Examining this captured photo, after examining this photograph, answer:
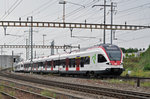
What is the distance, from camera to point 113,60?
2578 cm

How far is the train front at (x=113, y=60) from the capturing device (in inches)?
1007

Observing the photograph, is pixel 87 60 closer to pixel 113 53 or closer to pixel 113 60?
pixel 113 53

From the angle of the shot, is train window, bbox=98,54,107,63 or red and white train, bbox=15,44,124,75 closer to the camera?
red and white train, bbox=15,44,124,75

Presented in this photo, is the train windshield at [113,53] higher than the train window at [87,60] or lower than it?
higher

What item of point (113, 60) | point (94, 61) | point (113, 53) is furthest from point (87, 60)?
point (113, 60)

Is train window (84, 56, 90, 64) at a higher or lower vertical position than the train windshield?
lower

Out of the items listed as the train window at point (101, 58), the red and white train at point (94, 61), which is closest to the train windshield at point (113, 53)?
the red and white train at point (94, 61)

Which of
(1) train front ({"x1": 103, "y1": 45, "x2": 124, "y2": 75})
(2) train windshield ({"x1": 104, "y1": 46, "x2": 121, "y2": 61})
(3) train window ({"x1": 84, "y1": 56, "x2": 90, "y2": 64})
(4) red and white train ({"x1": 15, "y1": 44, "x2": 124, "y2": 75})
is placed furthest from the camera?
(3) train window ({"x1": 84, "y1": 56, "x2": 90, "y2": 64})

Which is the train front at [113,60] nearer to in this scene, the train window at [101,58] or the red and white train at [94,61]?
the red and white train at [94,61]

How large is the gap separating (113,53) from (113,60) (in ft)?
2.74

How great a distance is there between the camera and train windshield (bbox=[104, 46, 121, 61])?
25923 mm

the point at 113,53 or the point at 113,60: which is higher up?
the point at 113,53

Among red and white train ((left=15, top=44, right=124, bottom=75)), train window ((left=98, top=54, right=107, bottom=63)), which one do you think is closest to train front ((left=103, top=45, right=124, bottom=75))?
red and white train ((left=15, top=44, right=124, bottom=75))

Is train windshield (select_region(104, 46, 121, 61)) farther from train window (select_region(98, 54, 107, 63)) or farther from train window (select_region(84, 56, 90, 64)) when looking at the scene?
train window (select_region(84, 56, 90, 64))
